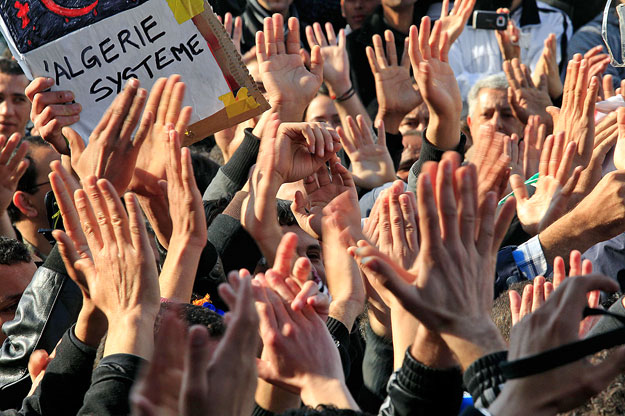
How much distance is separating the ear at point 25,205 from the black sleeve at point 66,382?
2533 mm

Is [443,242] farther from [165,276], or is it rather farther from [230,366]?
[165,276]

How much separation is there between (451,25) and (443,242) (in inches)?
131

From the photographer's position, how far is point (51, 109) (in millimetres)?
3207

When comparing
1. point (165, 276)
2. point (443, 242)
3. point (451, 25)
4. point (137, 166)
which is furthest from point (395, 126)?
point (443, 242)

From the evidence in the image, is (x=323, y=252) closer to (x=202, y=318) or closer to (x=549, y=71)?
(x=202, y=318)

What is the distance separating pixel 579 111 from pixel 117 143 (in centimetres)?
212

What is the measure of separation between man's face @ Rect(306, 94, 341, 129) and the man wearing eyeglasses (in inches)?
61.0

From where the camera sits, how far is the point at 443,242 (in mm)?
1861

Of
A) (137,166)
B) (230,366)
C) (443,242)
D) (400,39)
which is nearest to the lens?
(230,366)

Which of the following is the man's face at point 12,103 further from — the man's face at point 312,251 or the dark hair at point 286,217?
the man's face at point 312,251

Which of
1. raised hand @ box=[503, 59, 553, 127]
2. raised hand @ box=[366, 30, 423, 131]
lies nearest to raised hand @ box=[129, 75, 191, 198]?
raised hand @ box=[366, 30, 423, 131]

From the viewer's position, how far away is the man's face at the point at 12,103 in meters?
5.36

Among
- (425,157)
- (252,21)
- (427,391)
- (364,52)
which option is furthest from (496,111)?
(427,391)

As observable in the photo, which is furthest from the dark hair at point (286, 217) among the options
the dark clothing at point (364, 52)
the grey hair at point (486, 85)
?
the dark clothing at point (364, 52)
